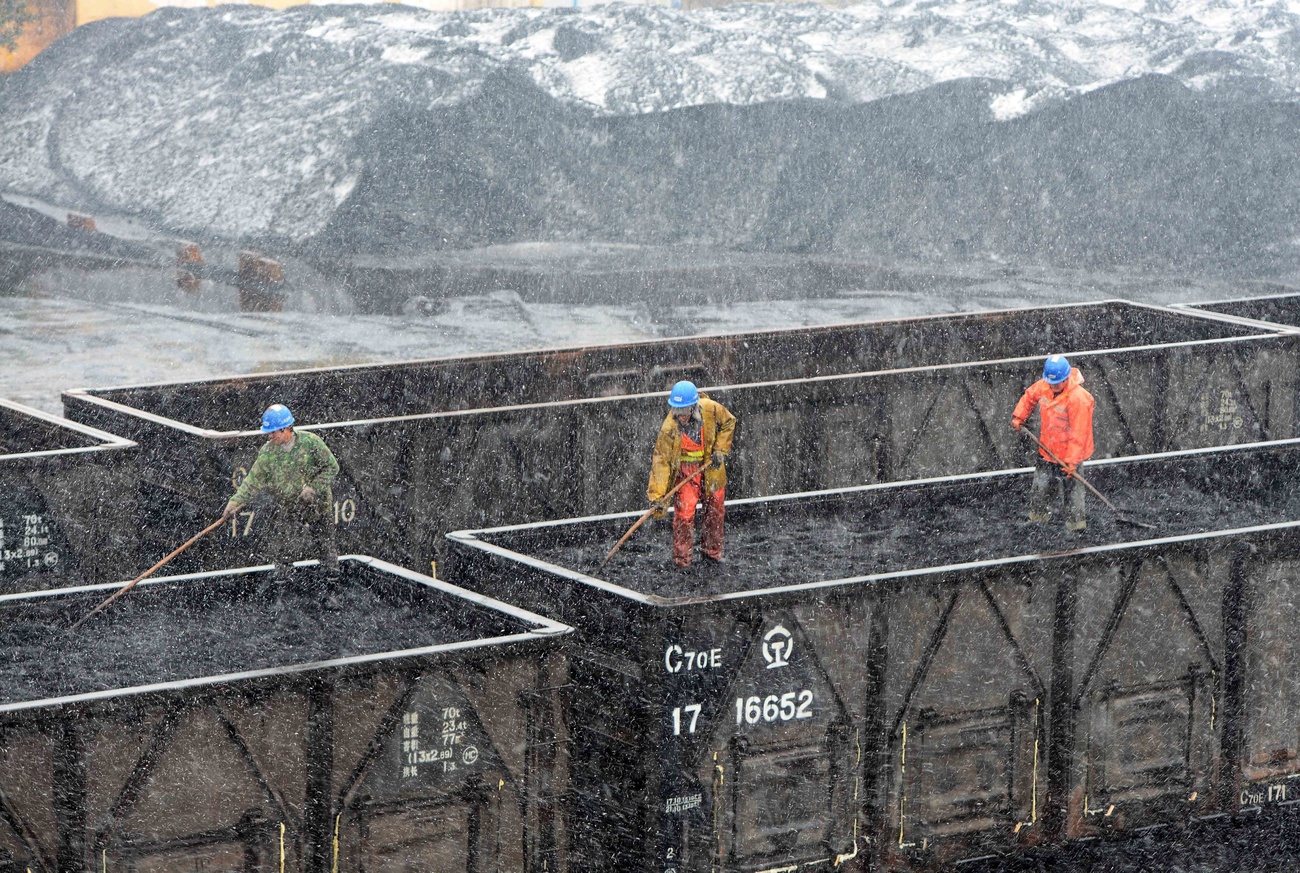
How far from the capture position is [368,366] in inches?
619

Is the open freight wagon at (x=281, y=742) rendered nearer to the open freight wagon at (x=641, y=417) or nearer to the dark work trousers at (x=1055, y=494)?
the open freight wagon at (x=641, y=417)

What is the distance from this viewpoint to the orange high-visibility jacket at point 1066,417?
39.1ft

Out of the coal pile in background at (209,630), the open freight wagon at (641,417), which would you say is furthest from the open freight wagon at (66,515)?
the coal pile in background at (209,630)

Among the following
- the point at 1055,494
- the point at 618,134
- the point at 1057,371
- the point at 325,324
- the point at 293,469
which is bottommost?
the point at 325,324

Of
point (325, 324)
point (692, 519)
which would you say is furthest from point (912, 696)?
point (325, 324)

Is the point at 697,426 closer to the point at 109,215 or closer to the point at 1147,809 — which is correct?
the point at 1147,809

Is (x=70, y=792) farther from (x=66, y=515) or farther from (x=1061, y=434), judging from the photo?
(x=1061, y=434)

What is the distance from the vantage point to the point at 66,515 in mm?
12492

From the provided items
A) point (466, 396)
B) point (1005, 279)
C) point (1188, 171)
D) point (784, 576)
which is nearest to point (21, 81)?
point (1005, 279)

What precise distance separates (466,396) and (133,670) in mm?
7300

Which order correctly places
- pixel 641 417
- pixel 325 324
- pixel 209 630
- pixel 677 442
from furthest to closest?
pixel 325 324 < pixel 641 417 < pixel 677 442 < pixel 209 630

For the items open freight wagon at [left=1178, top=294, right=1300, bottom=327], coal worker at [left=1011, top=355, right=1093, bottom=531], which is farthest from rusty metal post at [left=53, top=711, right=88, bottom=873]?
open freight wagon at [left=1178, top=294, right=1300, bottom=327]

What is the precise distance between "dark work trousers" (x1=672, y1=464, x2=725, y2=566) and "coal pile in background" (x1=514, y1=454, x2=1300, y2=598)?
14 centimetres

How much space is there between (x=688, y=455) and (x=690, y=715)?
213 centimetres
